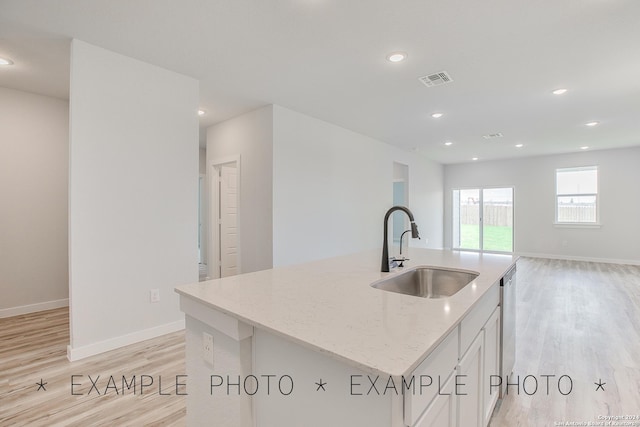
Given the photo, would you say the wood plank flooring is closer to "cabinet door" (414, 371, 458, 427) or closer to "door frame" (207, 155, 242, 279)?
"cabinet door" (414, 371, 458, 427)

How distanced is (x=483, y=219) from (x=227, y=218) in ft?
23.8

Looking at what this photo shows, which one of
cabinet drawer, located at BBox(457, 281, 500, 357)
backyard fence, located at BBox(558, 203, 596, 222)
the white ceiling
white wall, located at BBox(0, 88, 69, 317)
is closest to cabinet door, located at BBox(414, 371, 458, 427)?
cabinet drawer, located at BBox(457, 281, 500, 357)

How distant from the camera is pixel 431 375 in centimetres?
95

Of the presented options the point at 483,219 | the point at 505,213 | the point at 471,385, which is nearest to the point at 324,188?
the point at 471,385

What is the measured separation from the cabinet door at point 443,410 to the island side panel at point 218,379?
0.66 metres

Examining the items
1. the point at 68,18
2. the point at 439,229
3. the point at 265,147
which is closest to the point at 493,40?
the point at 265,147

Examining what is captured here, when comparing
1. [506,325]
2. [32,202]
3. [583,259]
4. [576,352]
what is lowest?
[576,352]

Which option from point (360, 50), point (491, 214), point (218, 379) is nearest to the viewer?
point (218, 379)

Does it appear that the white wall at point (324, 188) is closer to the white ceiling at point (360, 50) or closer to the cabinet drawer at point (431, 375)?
the white ceiling at point (360, 50)

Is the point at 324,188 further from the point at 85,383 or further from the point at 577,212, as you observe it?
the point at 577,212

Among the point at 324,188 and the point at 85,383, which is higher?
the point at 324,188

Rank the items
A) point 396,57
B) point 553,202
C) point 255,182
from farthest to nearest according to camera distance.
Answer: point 553,202 < point 255,182 < point 396,57

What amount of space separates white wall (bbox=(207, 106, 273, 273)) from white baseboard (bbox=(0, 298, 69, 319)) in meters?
2.28

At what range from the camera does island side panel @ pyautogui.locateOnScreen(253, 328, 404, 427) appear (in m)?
0.82
